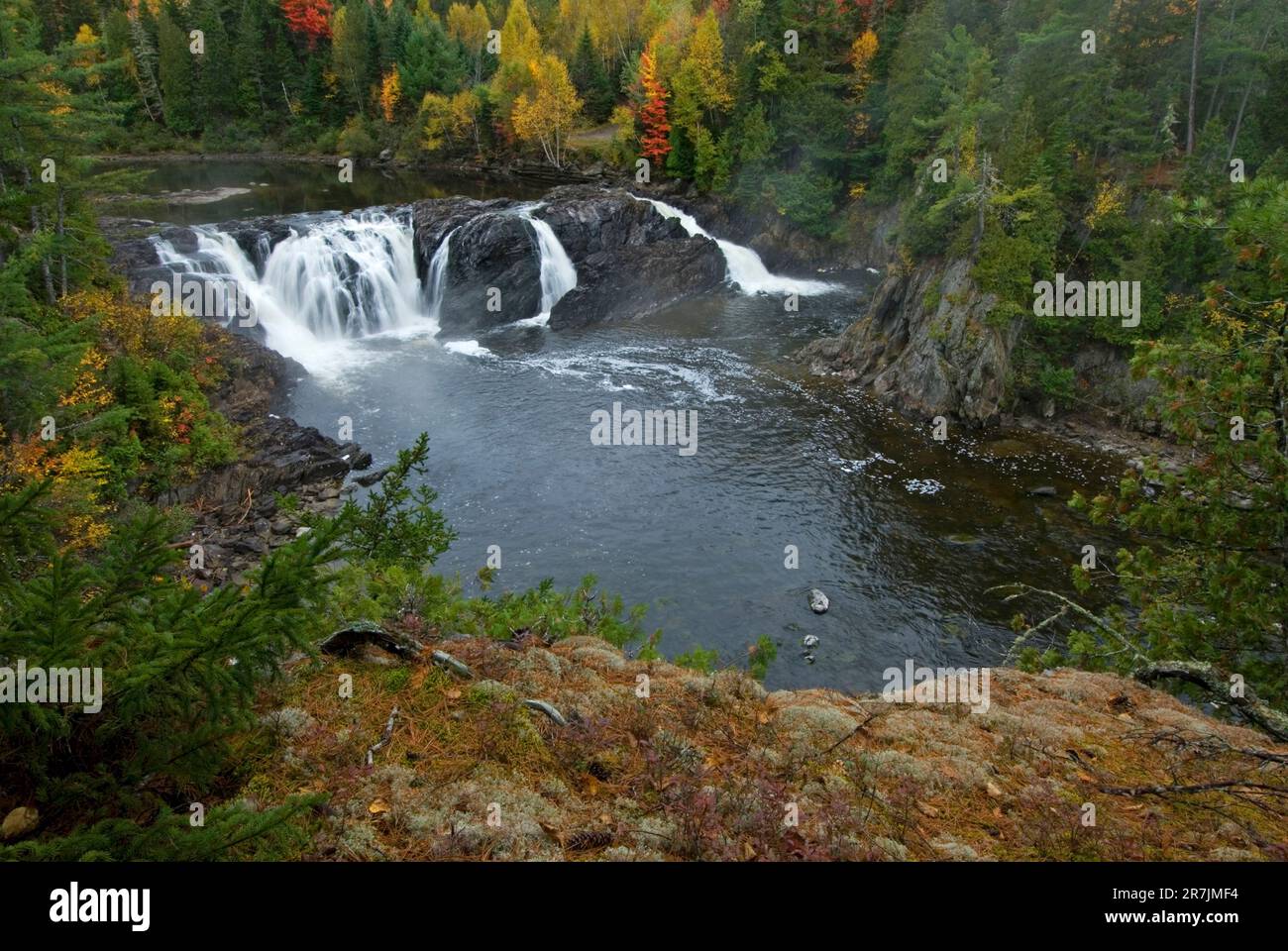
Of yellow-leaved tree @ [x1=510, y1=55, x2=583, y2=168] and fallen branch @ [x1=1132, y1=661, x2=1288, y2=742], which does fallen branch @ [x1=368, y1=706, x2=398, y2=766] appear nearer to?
fallen branch @ [x1=1132, y1=661, x2=1288, y2=742]

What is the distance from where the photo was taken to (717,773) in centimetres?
570

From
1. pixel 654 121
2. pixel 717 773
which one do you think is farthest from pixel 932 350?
pixel 654 121

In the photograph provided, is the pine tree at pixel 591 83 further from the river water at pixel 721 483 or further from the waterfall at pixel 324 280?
the river water at pixel 721 483

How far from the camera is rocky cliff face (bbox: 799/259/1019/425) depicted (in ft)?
97.1

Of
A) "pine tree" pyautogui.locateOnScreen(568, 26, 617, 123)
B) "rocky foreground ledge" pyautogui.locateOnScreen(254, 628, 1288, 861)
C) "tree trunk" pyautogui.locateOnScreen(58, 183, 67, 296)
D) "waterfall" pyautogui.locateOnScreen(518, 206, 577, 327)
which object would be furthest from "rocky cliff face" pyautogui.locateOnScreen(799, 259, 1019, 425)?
"pine tree" pyautogui.locateOnScreen(568, 26, 617, 123)

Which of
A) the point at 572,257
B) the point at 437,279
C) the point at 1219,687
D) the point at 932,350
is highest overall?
the point at 572,257

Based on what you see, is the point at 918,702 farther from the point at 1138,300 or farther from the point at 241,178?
the point at 241,178

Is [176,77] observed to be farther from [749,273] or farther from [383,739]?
[383,739]

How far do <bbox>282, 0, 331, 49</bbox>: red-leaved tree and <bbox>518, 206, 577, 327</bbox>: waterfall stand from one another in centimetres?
6115

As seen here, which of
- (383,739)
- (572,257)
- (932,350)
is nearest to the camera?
(383,739)

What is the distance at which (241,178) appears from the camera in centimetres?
6284

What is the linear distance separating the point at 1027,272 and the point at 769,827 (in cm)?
3110

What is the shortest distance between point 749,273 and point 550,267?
46.2ft
